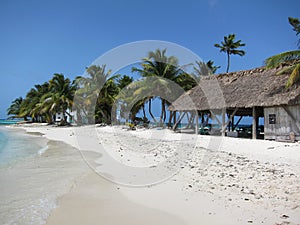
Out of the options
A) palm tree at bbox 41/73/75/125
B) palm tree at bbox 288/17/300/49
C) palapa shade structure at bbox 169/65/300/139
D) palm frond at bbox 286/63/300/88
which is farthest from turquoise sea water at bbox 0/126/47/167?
palm tree at bbox 41/73/75/125

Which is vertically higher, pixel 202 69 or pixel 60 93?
pixel 202 69

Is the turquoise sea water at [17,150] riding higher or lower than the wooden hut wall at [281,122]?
lower

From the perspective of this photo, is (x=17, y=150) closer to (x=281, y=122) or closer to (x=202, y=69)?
(x=281, y=122)

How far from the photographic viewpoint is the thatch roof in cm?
995

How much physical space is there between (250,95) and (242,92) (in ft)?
2.32

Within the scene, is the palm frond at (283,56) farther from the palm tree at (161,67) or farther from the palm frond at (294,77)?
the palm tree at (161,67)

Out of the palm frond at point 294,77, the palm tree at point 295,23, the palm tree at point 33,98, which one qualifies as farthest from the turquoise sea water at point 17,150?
the palm tree at point 33,98

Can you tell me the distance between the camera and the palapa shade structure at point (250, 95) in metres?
9.63

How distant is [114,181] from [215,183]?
2276 mm

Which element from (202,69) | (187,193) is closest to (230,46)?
(202,69)

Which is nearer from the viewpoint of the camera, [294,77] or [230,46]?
[294,77]

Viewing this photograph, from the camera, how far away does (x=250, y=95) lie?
11.2 metres

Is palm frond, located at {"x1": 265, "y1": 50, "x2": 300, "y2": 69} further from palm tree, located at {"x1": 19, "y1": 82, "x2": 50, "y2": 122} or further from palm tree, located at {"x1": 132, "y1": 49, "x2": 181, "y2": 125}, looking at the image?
palm tree, located at {"x1": 19, "y1": 82, "x2": 50, "y2": 122}

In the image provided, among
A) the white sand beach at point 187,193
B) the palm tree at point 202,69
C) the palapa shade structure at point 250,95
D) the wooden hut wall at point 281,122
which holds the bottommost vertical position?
the white sand beach at point 187,193
